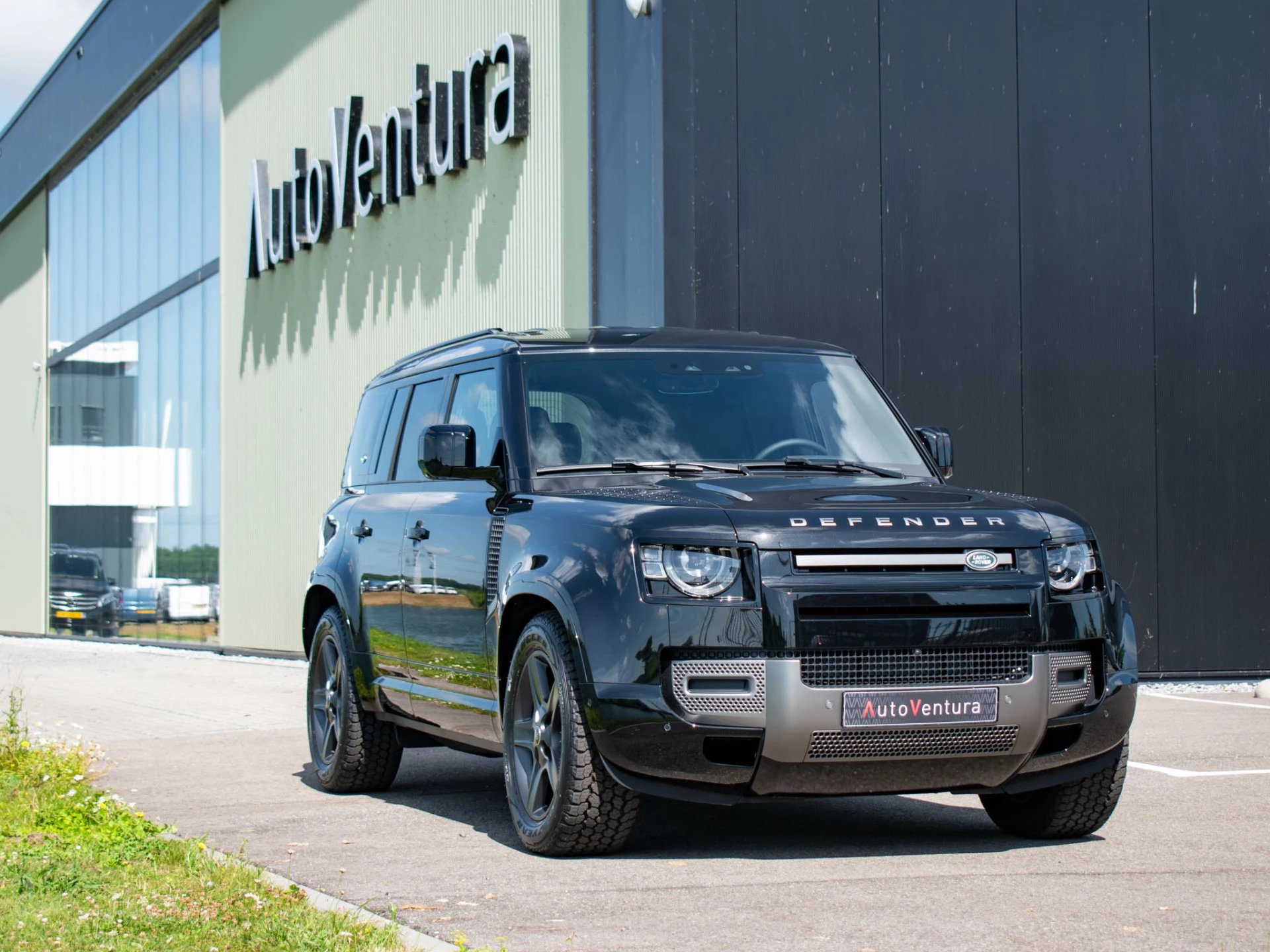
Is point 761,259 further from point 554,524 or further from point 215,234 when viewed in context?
point 215,234

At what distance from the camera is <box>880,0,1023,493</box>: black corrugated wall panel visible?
1630 centimetres

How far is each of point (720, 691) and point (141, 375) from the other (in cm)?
2792

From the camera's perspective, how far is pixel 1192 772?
31.2 ft

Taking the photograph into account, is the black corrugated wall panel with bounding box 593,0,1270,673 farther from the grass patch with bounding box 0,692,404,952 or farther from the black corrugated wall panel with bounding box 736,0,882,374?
the grass patch with bounding box 0,692,404,952

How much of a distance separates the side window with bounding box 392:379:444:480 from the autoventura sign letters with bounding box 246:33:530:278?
9.63 meters

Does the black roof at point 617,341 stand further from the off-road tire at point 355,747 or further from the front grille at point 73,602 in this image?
the front grille at point 73,602

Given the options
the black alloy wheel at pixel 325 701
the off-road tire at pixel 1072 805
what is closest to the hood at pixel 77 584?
the black alloy wheel at pixel 325 701

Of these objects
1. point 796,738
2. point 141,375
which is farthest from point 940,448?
point 141,375

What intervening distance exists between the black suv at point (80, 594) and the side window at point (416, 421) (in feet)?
87.0

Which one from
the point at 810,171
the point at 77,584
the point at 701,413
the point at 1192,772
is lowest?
the point at 1192,772

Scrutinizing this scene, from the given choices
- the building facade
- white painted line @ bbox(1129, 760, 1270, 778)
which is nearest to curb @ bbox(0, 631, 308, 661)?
the building facade

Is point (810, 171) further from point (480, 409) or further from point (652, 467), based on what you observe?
point (652, 467)

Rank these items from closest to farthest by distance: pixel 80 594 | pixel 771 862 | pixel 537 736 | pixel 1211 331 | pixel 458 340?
pixel 771 862, pixel 537 736, pixel 458 340, pixel 1211 331, pixel 80 594

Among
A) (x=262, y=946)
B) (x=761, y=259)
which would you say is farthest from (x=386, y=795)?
(x=761, y=259)
